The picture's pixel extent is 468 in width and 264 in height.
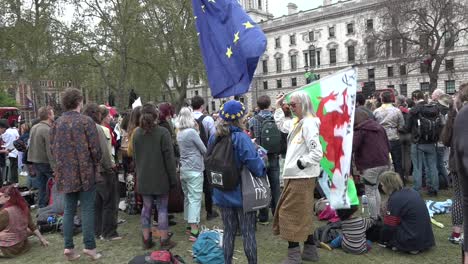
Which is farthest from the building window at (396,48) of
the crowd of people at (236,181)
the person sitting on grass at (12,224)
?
the person sitting on grass at (12,224)

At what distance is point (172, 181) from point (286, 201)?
164 cm

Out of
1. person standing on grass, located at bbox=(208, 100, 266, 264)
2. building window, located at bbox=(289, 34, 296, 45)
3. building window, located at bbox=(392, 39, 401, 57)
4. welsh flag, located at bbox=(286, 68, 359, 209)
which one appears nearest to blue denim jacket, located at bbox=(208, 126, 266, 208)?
person standing on grass, located at bbox=(208, 100, 266, 264)

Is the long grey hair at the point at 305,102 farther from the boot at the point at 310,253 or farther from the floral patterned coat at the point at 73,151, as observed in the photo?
the floral patterned coat at the point at 73,151

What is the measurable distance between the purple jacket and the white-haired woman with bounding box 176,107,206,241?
2.13 m

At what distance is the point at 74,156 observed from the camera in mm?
4723

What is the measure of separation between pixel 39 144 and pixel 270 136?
13.0ft

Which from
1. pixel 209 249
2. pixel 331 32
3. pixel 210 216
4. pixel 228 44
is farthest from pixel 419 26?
pixel 331 32

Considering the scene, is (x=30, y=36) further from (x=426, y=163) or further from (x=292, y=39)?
(x=292, y=39)

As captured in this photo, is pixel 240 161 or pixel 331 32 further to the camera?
pixel 331 32

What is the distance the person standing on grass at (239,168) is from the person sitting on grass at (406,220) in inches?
72.8

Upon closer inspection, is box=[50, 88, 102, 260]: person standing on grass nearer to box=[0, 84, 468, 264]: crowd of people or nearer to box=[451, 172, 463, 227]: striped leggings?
box=[0, 84, 468, 264]: crowd of people

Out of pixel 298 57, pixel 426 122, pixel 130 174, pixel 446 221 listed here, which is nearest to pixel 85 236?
pixel 130 174

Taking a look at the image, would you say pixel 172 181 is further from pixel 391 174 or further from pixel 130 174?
pixel 391 174

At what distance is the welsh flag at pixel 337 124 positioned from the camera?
4102 millimetres
